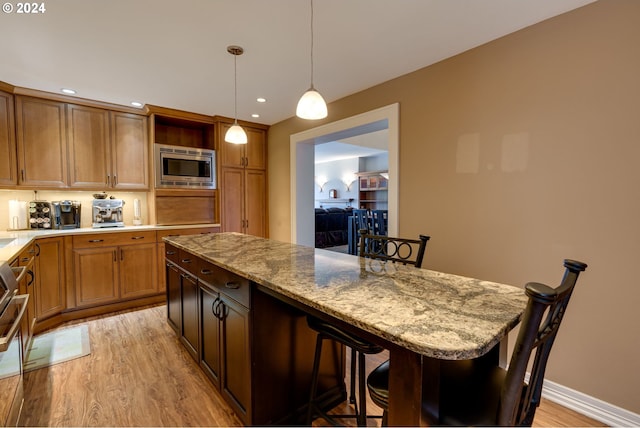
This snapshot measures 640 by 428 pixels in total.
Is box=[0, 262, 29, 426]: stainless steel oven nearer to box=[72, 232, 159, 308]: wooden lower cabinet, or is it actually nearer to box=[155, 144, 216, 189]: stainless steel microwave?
box=[72, 232, 159, 308]: wooden lower cabinet

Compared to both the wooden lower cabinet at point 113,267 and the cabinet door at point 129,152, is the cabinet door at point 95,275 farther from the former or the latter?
the cabinet door at point 129,152

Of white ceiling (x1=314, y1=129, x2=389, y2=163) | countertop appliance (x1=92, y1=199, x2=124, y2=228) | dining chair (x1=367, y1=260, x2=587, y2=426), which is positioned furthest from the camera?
white ceiling (x1=314, y1=129, x2=389, y2=163)

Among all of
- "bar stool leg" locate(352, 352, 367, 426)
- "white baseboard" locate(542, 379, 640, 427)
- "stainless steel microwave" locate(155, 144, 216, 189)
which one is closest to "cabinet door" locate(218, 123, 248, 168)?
"stainless steel microwave" locate(155, 144, 216, 189)

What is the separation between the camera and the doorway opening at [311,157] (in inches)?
109

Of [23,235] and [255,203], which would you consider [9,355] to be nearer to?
[23,235]

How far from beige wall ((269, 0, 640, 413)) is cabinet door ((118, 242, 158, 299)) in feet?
10.2

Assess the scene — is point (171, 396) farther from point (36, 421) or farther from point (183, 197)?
point (183, 197)

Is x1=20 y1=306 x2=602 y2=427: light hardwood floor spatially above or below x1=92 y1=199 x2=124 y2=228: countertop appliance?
below

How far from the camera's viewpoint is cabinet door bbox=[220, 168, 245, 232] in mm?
4176

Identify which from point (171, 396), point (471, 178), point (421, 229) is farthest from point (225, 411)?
point (471, 178)

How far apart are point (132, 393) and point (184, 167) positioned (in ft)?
8.96

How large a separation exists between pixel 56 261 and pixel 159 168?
144 cm

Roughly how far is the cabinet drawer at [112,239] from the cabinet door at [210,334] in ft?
6.47

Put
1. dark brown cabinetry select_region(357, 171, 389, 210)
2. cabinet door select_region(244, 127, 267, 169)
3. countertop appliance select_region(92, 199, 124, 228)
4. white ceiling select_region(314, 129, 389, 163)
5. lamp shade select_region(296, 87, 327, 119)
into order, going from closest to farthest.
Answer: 1. lamp shade select_region(296, 87, 327, 119)
2. countertop appliance select_region(92, 199, 124, 228)
3. cabinet door select_region(244, 127, 267, 169)
4. white ceiling select_region(314, 129, 389, 163)
5. dark brown cabinetry select_region(357, 171, 389, 210)
